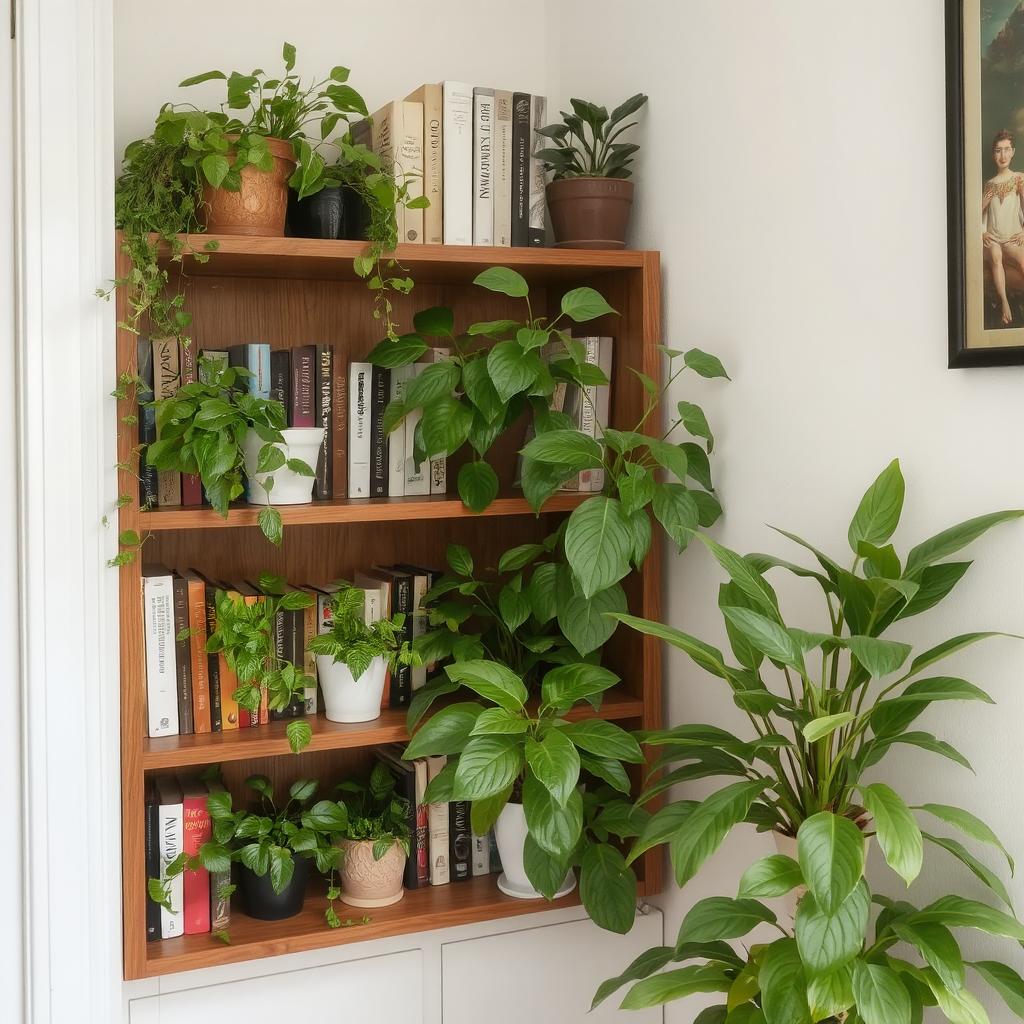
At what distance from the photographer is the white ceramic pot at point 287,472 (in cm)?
180

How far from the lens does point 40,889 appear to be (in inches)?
66.4

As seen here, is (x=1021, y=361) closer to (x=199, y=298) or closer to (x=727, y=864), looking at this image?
(x=727, y=864)

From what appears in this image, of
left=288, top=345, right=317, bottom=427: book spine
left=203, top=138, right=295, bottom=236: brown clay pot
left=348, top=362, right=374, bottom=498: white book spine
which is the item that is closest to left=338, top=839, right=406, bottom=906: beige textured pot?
left=348, top=362, right=374, bottom=498: white book spine

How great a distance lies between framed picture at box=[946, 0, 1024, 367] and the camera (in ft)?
4.28

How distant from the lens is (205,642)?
1.86 metres

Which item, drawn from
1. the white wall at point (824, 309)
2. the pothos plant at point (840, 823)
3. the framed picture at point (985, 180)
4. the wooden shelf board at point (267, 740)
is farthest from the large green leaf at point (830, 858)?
the wooden shelf board at point (267, 740)

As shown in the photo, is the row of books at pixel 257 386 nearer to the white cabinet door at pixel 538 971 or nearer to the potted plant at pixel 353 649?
the potted plant at pixel 353 649

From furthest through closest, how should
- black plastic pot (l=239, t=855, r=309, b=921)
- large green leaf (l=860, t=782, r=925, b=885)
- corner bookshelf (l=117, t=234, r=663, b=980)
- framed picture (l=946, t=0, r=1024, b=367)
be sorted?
black plastic pot (l=239, t=855, r=309, b=921) → corner bookshelf (l=117, t=234, r=663, b=980) → framed picture (l=946, t=0, r=1024, b=367) → large green leaf (l=860, t=782, r=925, b=885)

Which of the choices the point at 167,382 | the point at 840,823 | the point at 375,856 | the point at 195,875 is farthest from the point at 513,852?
the point at 167,382

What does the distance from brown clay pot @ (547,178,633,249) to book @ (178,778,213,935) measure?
3.93 feet

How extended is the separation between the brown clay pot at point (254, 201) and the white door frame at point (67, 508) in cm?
17

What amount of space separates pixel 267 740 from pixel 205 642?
20cm

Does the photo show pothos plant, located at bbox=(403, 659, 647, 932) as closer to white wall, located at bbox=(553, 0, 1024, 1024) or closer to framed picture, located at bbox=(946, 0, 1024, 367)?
white wall, located at bbox=(553, 0, 1024, 1024)

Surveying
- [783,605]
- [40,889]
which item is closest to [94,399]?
[40,889]
